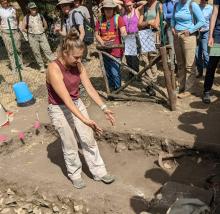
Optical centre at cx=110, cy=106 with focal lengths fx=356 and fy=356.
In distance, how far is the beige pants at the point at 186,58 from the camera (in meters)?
5.96

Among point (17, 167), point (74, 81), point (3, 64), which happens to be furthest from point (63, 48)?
point (3, 64)

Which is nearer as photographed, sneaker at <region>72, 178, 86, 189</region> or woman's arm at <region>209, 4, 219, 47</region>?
sneaker at <region>72, 178, 86, 189</region>

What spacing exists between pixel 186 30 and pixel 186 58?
475 millimetres

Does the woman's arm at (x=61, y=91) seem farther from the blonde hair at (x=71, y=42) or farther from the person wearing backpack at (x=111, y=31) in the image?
the person wearing backpack at (x=111, y=31)

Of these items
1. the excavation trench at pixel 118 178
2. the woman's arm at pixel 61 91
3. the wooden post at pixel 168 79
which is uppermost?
the woman's arm at pixel 61 91

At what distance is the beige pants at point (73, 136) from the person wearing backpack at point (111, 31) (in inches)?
96.9

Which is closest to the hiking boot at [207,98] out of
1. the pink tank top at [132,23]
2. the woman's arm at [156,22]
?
the woman's arm at [156,22]

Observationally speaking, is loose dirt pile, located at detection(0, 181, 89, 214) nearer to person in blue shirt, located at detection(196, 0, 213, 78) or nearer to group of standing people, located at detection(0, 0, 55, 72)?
person in blue shirt, located at detection(196, 0, 213, 78)

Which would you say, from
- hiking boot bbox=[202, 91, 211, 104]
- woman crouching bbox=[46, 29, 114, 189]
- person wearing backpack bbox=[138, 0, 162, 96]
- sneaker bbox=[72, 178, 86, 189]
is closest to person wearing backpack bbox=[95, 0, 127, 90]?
person wearing backpack bbox=[138, 0, 162, 96]

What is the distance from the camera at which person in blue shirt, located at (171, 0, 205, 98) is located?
19.3 feet

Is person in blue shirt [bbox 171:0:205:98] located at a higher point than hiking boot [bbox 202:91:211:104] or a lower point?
higher

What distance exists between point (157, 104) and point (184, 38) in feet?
4.07

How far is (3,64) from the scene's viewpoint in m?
10.7

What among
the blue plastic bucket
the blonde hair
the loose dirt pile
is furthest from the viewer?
the blue plastic bucket
